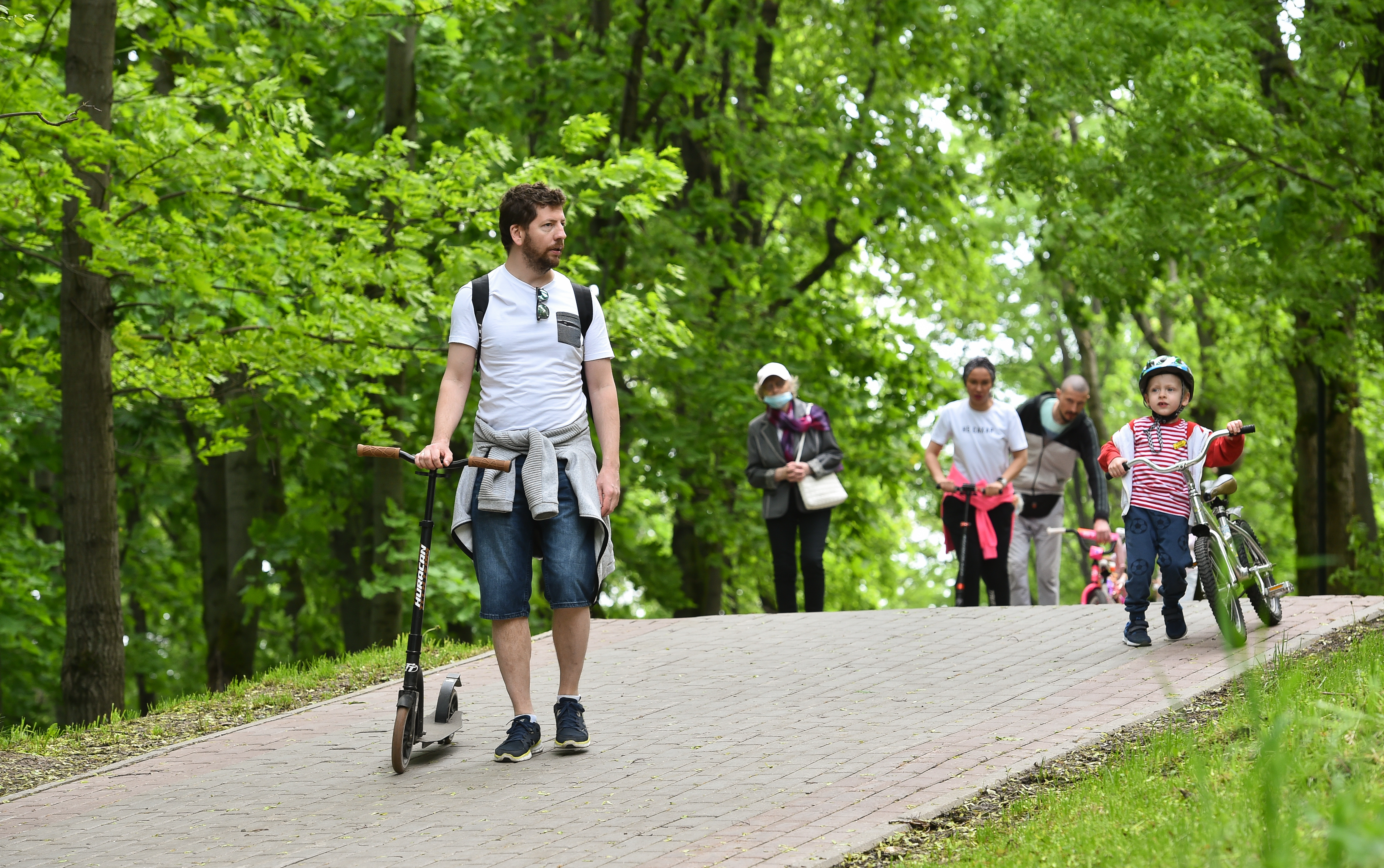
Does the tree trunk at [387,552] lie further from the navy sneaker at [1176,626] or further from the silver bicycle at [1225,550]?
the silver bicycle at [1225,550]

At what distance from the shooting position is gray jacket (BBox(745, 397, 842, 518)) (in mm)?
11008

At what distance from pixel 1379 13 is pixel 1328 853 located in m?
11.2

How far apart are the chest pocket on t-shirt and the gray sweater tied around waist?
34cm

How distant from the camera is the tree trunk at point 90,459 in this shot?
1009 centimetres

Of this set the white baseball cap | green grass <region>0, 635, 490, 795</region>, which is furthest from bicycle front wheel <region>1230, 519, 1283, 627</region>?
green grass <region>0, 635, 490, 795</region>

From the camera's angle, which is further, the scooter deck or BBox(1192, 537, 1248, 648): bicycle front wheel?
BBox(1192, 537, 1248, 648): bicycle front wheel

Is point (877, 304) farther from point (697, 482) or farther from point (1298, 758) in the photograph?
point (1298, 758)

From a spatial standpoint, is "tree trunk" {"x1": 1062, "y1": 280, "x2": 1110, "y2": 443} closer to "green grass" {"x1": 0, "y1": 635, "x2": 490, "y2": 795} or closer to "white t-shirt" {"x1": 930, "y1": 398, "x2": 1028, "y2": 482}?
"white t-shirt" {"x1": 930, "y1": 398, "x2": 1028, "y2": 482}

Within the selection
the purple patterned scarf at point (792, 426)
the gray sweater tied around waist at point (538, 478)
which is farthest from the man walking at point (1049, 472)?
the gray sweater tied around waist at point (538, 478)

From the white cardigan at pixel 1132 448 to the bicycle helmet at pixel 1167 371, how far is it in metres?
0.21

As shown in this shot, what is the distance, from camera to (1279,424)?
2647 centimetres

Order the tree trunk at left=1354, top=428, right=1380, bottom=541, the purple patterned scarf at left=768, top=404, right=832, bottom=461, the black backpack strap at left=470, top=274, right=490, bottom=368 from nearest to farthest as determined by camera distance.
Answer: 1. the black backpack strap at left=470, top=274, right=490, bottom=368
2. the purple patterned scarf at left=768, top=404, right=832, bottom=461
3. the tree trunk at left=1354, top=428, right=1380, bottom=541

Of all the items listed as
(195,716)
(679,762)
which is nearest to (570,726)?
(679,762)

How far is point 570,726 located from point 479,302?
1.85 metres
